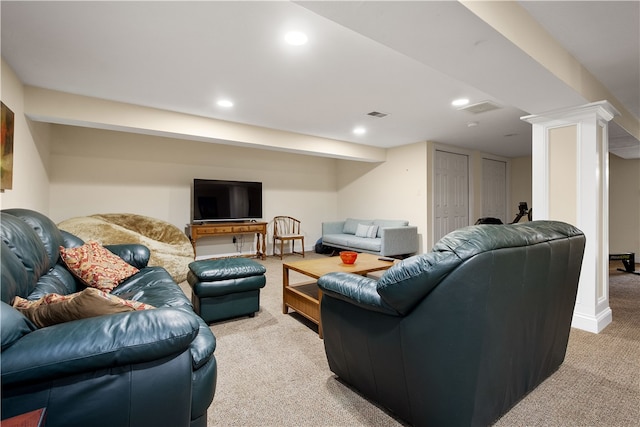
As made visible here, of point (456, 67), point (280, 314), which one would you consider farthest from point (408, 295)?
point (280, 314)

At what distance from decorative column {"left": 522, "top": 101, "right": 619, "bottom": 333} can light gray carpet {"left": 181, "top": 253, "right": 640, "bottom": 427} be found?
296 mm

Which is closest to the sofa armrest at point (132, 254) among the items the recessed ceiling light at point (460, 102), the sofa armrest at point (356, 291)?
the sofa armrest at point (356, 291)

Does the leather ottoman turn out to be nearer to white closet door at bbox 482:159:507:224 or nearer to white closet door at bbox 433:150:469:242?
white closet door at bbox 433:150:469:242

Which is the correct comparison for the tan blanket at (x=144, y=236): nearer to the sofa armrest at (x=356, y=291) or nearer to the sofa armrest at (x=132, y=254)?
the sofa armrest at (x=132, y=254)

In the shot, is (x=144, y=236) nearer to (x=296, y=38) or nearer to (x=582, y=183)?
(x=296, y=38)

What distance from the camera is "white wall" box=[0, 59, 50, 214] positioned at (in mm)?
2645

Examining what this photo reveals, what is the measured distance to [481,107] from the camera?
11.9ft

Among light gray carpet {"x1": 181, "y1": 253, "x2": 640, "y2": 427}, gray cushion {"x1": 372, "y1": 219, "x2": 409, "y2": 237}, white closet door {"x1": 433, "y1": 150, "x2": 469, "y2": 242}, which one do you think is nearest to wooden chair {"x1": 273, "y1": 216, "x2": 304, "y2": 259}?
gray cushion {"x1": 372, "y1": 219, "x2": 409, "y2": 237}

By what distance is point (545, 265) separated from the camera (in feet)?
4.73

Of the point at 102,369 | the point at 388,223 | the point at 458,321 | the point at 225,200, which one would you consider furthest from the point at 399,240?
the point at 102,369

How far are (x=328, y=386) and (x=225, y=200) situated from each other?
442cm

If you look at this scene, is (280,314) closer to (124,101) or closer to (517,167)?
(124,101)

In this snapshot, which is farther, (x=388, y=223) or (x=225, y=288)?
(x=388, y=223)

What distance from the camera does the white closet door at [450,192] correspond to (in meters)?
5.78
